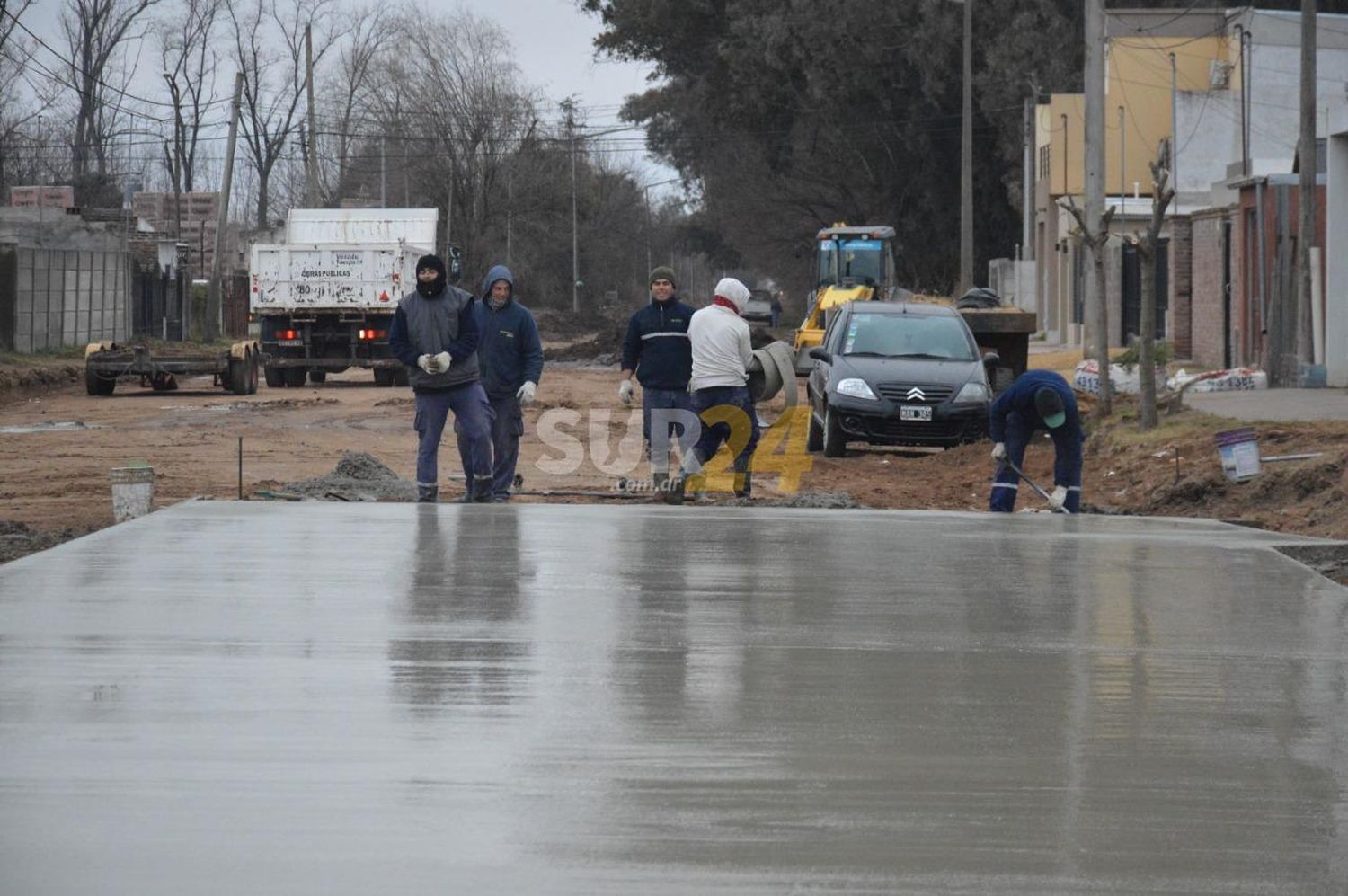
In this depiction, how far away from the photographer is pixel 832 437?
61.6ft

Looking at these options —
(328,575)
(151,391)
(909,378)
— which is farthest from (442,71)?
(328,575)

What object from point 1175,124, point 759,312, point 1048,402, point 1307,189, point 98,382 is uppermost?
point 1175,124

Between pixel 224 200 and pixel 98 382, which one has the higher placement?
pixel 224 200

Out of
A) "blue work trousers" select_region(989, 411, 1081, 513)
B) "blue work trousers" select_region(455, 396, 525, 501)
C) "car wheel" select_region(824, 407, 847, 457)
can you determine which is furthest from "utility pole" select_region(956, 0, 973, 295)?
"blue work trousers" select_region(455, 396, 525, 501)

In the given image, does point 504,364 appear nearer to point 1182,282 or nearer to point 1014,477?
point 1014,477

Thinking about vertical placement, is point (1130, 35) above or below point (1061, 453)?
above

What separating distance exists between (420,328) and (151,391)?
20.9 metres

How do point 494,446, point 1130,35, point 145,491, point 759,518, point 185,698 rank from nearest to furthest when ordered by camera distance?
point 185,698 → point 759,518 → point 145,491 → point 494,446 → point 1130,35

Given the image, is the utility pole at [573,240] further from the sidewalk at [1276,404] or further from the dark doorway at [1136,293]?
the sidewalk at [1276,404]

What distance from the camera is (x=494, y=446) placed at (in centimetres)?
1331

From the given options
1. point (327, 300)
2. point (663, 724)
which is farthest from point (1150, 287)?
point (327, 300)

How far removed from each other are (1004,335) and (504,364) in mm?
11924

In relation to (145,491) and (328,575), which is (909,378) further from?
(328,575)

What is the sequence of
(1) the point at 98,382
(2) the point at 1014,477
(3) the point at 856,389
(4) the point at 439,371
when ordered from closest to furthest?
(4) the point at 439,371 < (2) the point at 1014,477 < (3) the point at 856,389 < (1) the point at 98,382
